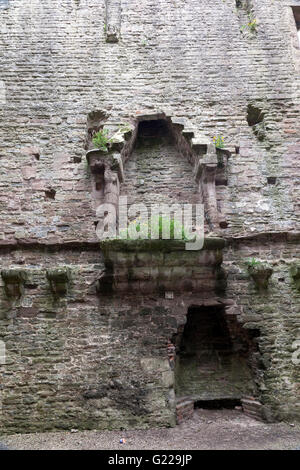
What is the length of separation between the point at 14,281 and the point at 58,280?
0.68m

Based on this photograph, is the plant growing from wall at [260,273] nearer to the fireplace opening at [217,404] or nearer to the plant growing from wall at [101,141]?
the fireplace opening at [217,404]

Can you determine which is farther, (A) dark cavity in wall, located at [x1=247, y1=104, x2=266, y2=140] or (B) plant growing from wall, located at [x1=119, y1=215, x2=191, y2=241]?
(A) dark cavity in wall, located at [x1=247, y1=104, x2=266, y2=140]

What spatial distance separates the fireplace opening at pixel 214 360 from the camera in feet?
18.3

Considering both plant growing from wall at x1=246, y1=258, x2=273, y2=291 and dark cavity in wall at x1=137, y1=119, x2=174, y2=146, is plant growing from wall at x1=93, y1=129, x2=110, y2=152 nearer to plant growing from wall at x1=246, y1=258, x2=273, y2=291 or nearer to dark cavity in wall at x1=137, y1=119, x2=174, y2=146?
dark cavity in wall at x1=137, y1=119, x2=174, y2=146

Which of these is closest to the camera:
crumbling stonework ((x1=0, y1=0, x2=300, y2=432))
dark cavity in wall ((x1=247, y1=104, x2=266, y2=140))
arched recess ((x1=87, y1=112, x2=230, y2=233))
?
crumbling stonework ((x1=0, y1=0, x2=300, y2=432))

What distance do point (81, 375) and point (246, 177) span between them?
433 cm

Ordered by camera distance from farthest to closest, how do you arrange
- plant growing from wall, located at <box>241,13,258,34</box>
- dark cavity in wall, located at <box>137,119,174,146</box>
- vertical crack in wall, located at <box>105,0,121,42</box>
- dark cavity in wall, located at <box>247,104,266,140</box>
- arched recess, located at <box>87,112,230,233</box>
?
plant growing from wall, located at <box>241,13,258,34</box>
vertical crack in wall, located at <box>105,0,121,42</box>
dark cavity in wall, located at <box>137,119,174,146</box>
dark cavity in wall, located at <box>247,104,266,140</box>
arched recess, located at <box>87,112,230,233</box>

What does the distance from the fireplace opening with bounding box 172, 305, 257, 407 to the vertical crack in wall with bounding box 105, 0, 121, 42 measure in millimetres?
6060

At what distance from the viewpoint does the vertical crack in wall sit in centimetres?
802

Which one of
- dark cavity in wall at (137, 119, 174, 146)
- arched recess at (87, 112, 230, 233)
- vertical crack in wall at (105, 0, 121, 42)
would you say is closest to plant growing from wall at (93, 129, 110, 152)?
arched recess at (87, 112, 230, 233)

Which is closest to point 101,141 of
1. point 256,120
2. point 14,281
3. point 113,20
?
point 14,281

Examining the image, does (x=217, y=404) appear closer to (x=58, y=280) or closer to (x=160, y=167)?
(x=58, y=280)

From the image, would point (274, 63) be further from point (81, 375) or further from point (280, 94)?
point (81, 375)

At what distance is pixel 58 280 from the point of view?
567cm
